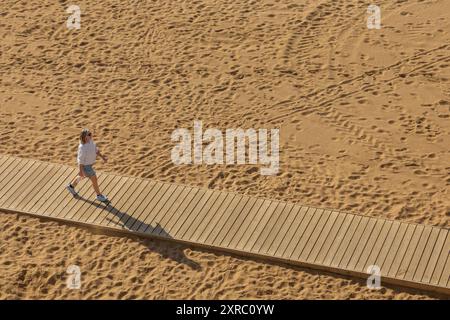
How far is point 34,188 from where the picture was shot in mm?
18094

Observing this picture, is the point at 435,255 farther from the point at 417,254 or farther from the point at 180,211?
the point at 180,211

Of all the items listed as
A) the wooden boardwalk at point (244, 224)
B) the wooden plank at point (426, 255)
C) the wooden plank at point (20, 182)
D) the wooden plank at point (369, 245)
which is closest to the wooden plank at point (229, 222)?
the wooden boardwalk at point (244, 224)

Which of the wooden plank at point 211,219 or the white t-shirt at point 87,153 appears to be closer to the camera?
the wooden plank at point 211,219

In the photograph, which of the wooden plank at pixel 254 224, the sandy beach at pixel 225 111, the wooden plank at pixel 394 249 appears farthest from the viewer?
the wooden plank at pixel 254 224

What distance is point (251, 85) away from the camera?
68.2 feet

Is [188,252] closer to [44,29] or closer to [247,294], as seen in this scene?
[247,294]

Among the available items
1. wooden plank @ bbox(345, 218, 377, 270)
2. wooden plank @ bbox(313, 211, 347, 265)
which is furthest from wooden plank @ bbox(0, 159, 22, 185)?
wooden plank @ bbox(345, 218, 377, 270)

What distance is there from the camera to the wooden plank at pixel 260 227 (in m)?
16.8

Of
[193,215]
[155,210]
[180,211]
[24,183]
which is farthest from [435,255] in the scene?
[24,183]

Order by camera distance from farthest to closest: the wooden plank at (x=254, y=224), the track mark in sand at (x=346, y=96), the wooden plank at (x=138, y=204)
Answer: the track mark in sand at (x=346, y=96) < the wooden plank at (x=138, y=204) < the wooden plank at (x=254, y=224)

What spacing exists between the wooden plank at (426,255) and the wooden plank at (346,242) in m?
1.12

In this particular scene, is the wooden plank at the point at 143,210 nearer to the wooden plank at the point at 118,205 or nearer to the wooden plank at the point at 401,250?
the wooden plank at the point at 118,205

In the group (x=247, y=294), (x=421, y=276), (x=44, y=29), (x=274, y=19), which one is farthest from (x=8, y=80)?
(x=421, y=276)

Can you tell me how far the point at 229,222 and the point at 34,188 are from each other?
11.1 feet
